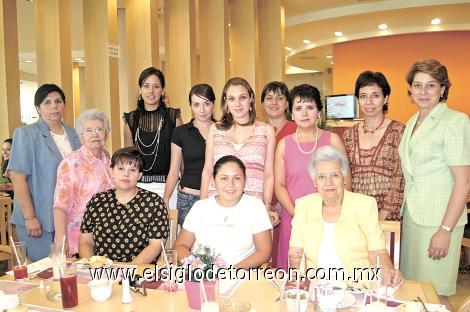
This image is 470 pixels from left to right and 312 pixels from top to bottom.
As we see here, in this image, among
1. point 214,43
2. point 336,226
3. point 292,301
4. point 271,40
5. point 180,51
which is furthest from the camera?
point 271,40

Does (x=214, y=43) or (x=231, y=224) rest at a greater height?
(x=214, y=43)

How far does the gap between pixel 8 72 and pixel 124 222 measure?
277 centimetres

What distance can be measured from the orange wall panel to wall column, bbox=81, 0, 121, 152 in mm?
7542

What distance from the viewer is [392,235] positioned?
8.18 feet

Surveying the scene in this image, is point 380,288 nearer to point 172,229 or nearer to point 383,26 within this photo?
point 172,229

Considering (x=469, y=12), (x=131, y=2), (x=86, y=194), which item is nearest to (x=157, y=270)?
(x=86, y=194)

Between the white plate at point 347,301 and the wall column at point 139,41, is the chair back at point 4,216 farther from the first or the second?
the white plate at point 347,301

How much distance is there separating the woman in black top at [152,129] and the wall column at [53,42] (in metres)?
1.68

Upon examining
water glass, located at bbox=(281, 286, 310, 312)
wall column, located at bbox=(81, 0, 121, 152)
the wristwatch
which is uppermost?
wall column, located at bbox=(81, 0, 121, 152)

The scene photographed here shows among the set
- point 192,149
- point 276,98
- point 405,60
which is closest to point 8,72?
point 192,149

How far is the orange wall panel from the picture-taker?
10555 mm

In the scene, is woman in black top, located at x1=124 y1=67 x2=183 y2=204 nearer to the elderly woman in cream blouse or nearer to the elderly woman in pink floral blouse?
the elderly woman in pink floral blouse

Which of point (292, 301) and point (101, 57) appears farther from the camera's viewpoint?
point (101, 57)

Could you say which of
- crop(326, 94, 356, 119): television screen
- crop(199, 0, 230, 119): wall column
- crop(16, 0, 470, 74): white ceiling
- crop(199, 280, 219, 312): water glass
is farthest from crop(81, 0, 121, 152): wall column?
crop(326, 94, 356, 119): television screen
